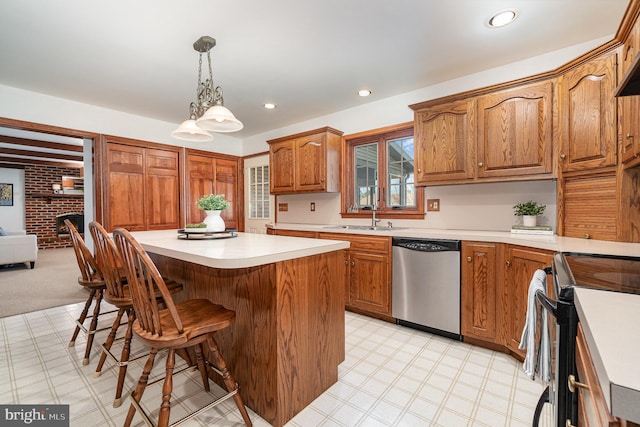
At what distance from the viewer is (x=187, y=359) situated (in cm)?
204

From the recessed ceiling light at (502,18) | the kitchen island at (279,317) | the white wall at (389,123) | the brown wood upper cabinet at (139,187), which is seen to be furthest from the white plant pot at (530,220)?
the brown wood upper cabinet at (139,187)

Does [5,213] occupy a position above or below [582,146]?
below

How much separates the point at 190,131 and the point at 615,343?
2.49m

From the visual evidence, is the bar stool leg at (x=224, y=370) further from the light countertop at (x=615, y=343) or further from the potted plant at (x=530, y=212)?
the potted plant at (x=530, y=212)

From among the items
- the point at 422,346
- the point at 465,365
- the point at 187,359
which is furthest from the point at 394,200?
the point at 187,359

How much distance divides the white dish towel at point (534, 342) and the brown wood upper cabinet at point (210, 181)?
4258mm

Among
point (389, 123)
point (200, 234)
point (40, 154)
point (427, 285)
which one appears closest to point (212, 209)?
point (200, 234)

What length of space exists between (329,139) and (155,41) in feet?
6.49

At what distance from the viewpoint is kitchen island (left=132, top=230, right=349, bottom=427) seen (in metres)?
1.45

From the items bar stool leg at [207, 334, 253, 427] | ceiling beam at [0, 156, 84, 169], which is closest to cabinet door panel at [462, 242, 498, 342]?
bar stool leg at [207, 334, 253, 427]

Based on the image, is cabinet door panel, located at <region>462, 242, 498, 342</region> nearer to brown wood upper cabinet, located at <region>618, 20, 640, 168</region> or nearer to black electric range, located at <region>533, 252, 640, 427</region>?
brown wood upper cabinet, located at <region>618, 20, 640, 168</region>

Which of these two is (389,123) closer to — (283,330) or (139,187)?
(283,330)

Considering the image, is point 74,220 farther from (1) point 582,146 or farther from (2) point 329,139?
(1) point 582,146

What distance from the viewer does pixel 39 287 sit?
4.08 metres
